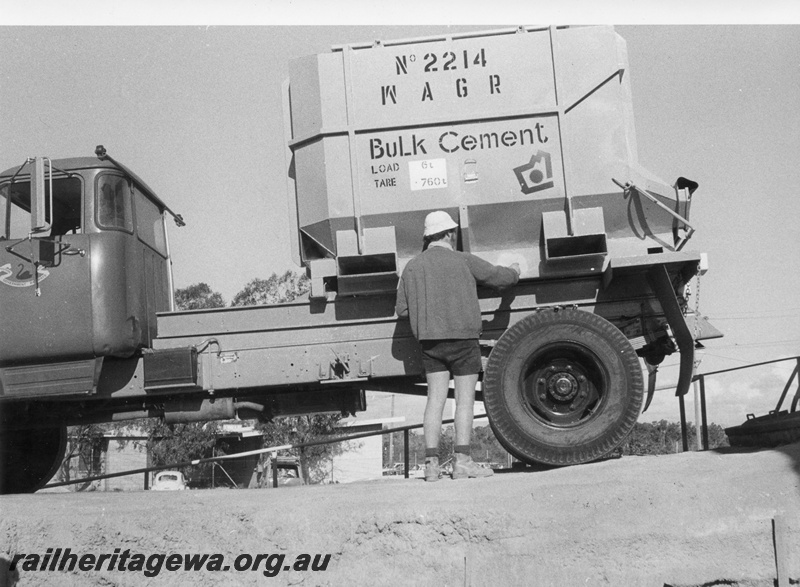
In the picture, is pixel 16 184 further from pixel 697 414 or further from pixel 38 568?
pixel 697 414

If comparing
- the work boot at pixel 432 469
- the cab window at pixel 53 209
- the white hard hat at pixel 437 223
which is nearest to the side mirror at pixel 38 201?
the cab window at pixel 53 209

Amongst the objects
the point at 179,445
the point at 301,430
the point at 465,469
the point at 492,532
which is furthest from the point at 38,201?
the point at 179,445

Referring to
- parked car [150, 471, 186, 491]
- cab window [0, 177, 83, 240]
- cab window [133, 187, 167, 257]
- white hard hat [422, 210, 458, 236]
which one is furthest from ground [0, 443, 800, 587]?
parked car [150, 471, 186, 491]

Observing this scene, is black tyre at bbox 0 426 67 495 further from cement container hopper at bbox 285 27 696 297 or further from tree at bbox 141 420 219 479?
tree at bbox 141 420 219 479

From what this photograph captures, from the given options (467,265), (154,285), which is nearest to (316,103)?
(467,265)

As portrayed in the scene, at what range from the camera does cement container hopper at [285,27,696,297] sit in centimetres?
578

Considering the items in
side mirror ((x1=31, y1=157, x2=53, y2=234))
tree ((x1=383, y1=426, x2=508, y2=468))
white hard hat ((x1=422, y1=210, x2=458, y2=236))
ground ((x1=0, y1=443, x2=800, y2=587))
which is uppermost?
side mirror ((x1=31, y1=157, x2=53, y2=234))

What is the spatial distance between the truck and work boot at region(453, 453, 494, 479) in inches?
28.5

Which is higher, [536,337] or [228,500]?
[536,337]

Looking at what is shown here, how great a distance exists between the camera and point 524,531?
3.95m

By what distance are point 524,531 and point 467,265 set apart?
6.49ft

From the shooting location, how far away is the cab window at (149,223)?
264 inches

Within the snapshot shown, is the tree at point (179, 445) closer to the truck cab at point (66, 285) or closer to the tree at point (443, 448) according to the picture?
the tree at point (443, 448)

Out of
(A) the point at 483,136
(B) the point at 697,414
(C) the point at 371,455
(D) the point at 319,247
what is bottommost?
(C) the point at 371,455
